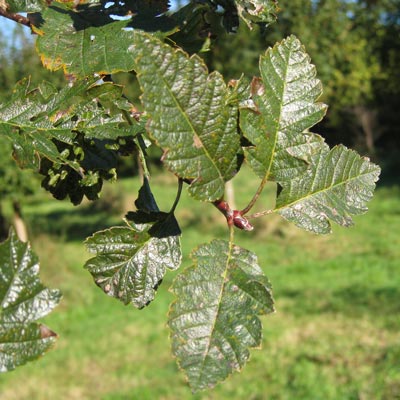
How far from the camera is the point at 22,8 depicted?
3.10 feet

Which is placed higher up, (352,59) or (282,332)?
(282,332)

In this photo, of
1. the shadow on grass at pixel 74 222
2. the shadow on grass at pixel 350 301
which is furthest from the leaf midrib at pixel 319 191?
the shadow on grass at pixel 74 222

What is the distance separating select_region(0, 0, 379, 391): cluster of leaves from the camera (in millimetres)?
704

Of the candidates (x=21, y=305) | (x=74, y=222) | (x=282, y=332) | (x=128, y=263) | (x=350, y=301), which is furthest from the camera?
(x=74, y=222)

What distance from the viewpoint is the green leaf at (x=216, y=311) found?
2.26ft

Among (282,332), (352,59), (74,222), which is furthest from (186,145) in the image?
(352,59)

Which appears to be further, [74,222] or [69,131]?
[74,222]

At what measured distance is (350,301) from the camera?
6.91 m

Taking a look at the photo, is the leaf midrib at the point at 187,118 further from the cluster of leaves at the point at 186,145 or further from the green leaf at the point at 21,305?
the green leaf at the point at 21,305

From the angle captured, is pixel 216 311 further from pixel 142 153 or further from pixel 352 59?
pixel 352 59

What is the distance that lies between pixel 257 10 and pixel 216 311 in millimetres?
462

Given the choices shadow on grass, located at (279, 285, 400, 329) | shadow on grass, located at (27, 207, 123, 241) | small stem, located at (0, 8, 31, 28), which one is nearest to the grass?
shadow on grass, located at (279, 285, 400, 329)

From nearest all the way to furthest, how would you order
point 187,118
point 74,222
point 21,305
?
1. point 21,305
2. point 187,118
3. point 74,222

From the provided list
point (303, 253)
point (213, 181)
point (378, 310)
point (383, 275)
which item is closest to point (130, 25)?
point (213, 181)
